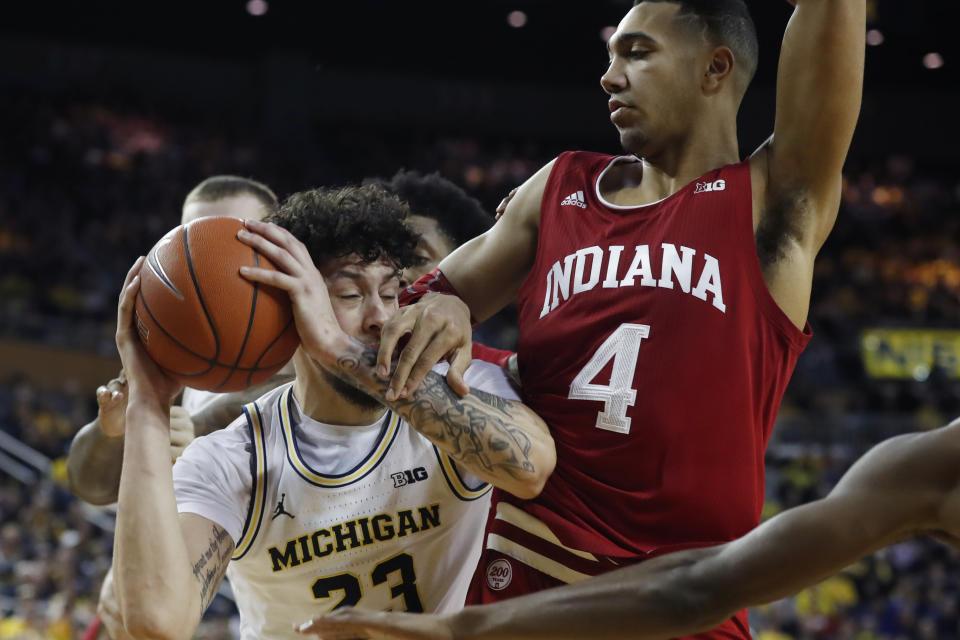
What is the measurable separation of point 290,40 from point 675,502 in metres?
19.9

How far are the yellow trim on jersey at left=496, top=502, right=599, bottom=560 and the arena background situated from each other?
36.0 ft

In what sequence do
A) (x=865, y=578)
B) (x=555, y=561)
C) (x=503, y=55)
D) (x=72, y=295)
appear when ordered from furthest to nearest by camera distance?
(x=503, y=55)
(x=72, y=295)
(x=865, y=578)
(x=555, y=561)

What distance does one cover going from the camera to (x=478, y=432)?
2605 millimetres

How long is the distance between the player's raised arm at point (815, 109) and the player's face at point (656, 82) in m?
0.26

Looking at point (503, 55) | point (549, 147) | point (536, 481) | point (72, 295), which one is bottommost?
point (536, 481)

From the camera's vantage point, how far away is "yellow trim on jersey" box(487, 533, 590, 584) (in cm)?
Answer: 270

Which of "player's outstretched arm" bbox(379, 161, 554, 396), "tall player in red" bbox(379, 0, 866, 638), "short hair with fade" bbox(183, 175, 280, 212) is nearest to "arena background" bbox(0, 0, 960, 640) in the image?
"short hair with fade" bbox(183, 175, 280, 212)

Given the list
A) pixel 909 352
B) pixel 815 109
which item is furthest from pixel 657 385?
pixel 909 352

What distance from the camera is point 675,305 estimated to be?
2.63 m

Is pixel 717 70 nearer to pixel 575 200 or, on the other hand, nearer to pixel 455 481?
pixel 575 200

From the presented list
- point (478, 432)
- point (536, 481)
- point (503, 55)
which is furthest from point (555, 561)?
point (503, 55)

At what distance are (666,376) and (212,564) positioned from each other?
136 centimetres

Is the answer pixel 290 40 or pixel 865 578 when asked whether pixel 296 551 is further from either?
pixel 290 40

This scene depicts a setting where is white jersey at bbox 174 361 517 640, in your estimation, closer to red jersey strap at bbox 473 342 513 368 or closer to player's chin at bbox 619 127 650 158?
red jersey strap at bbox 473 342 513 368
